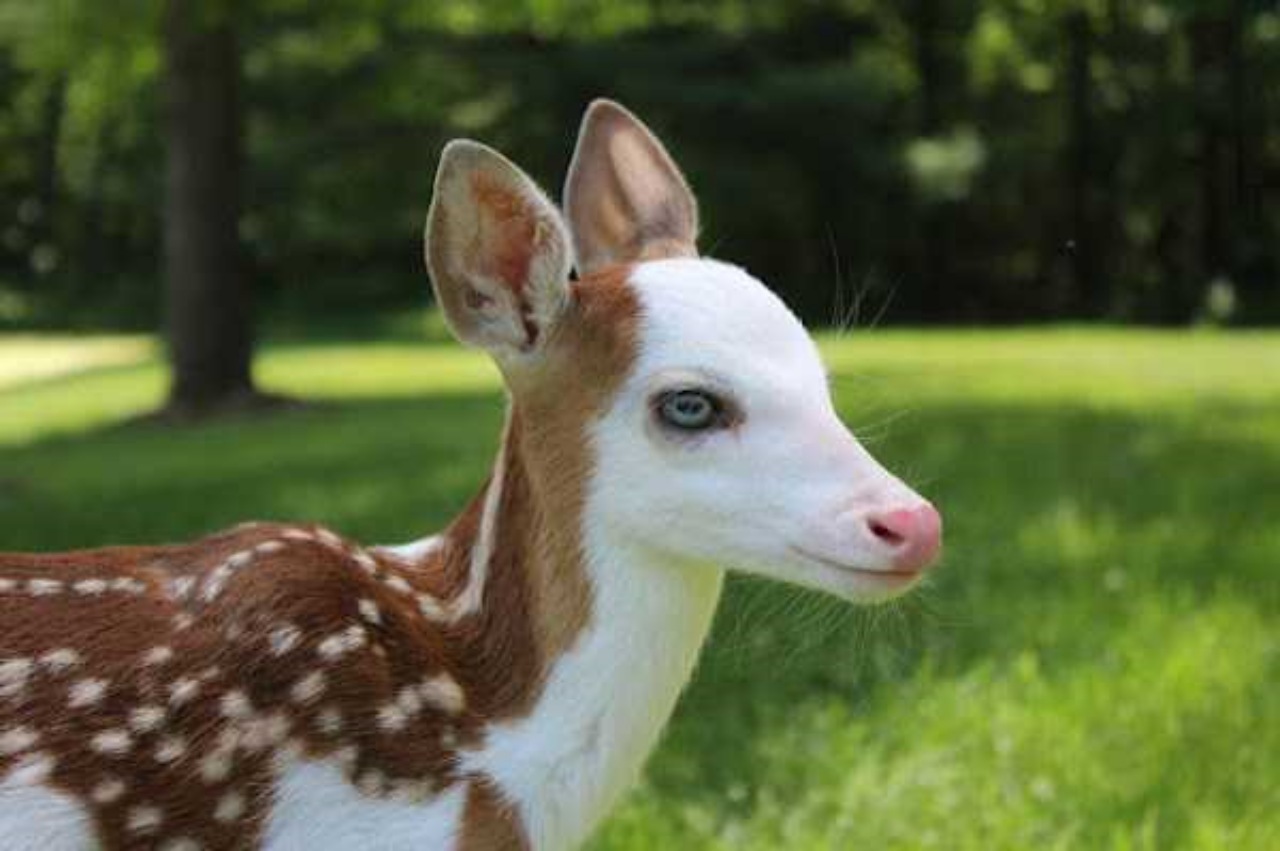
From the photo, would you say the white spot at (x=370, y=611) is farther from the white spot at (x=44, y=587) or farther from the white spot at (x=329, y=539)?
the white spot at (x=44, y=587)

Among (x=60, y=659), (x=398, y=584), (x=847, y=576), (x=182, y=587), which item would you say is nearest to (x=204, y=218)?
(x=398, y=584)

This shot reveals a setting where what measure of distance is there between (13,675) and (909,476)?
434 centimetres

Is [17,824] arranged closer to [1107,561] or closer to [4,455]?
[1107,561]

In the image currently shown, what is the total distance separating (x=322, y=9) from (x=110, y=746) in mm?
12679

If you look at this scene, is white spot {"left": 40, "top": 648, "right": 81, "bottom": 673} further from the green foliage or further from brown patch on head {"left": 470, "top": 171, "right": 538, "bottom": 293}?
the green foliage

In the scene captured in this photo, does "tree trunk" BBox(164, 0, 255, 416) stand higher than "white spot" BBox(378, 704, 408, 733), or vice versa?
"white spot" BBox(378, 704, 408, 733)

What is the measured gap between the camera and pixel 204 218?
13344 mm

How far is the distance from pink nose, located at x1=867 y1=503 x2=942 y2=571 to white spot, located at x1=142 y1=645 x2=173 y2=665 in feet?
3.09

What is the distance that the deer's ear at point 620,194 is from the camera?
284cm

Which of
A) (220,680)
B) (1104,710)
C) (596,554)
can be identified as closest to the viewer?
(220,680)

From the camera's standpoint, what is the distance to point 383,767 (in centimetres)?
232

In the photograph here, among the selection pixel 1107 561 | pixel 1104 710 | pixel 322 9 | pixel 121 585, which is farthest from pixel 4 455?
pixel 121 585

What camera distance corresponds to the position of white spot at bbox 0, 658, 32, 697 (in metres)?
2.25

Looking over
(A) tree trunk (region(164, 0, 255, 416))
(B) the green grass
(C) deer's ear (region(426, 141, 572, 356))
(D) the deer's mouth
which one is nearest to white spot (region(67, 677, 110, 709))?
(C) deer's ear (region(426, 141, 572, 356))
